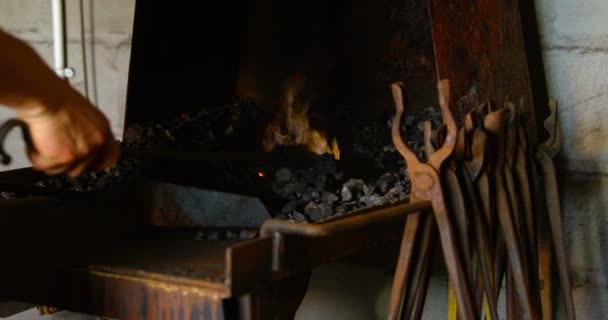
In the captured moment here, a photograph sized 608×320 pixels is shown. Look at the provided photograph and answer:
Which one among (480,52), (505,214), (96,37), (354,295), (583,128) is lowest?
(354,295)

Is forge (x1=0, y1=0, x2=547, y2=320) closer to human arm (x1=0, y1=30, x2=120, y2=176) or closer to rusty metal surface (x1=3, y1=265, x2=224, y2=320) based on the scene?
rusty metal surface (x1=3, y1=265, x2=224, y2=320)

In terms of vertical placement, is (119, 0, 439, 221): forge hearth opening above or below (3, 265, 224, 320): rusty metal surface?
above

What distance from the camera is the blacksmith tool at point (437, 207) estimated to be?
1557 mm

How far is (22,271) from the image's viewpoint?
155cm

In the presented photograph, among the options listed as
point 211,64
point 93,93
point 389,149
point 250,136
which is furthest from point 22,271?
point 93,93

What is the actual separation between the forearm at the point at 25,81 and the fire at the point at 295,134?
4.44ft

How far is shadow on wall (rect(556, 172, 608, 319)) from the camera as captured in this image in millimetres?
2281

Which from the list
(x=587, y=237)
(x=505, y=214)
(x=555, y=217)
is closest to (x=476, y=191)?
(x=505, y=214)

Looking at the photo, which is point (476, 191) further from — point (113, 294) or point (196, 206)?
point (113, 294)

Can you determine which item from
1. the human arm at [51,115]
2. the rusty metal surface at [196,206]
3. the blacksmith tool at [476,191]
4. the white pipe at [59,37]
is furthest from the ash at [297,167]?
the white pipe at [59,37]

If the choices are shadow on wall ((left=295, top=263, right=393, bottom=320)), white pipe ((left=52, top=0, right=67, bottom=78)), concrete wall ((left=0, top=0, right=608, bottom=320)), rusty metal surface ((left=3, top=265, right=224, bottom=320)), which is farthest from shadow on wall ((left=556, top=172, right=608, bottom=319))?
white pipe ((left=52, top=0, right=67, bottom=78))

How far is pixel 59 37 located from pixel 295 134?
4.47ft

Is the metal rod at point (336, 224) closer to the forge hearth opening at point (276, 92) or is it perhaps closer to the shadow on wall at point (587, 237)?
the forge hearth opening at point (276, 92)

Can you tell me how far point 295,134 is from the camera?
2.66 m
